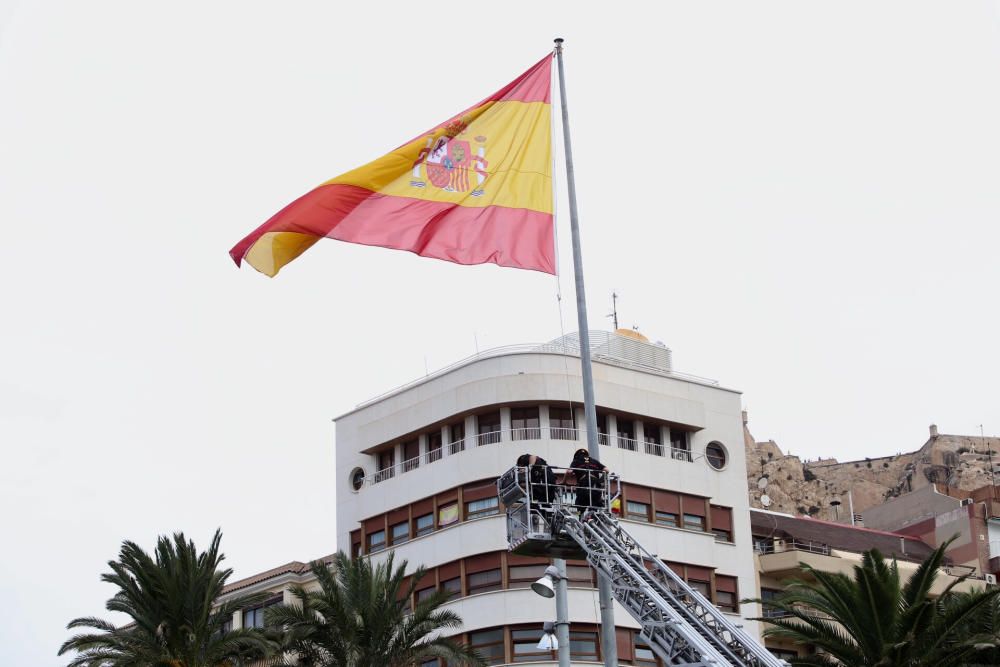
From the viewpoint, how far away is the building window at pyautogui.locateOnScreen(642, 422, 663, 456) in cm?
6519

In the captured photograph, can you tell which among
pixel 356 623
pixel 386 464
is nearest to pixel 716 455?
pixel 386 464

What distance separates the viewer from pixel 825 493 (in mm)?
165750

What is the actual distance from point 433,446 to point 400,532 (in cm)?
375

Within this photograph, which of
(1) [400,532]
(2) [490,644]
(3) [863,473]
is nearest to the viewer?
(2) [490,644]

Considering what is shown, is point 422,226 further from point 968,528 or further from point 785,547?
point 968,528

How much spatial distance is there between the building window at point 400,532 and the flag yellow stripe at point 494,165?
3234 centimetres

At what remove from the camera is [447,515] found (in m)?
63.3

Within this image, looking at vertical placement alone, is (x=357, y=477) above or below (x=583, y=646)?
above

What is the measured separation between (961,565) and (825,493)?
3639 inches

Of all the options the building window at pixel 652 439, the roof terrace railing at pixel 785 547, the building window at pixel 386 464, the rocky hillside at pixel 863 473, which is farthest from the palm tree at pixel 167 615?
the rocky hillside at pixel 863 473

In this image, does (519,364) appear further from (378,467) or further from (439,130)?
(439,130)

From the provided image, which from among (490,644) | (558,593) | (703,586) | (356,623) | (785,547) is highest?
(785,547)

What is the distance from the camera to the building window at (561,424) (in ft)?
207

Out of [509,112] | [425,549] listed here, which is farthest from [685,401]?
[509,112]
